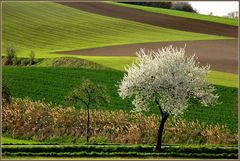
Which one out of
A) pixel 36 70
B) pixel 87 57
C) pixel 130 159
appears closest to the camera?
pixel 130 159

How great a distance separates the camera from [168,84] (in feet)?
122

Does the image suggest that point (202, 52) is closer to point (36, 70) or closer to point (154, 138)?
point (36, 70)

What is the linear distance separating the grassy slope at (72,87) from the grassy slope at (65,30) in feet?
39.0

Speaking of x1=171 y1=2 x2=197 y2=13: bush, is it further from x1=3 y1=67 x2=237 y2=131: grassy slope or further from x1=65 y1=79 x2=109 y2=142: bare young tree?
x1=65 y1=79 x2=109 y2=142: bare young tree

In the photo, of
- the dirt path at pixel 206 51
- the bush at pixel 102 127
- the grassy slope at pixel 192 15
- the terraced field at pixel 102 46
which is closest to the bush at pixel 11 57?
the terraced field at pixel 102 46

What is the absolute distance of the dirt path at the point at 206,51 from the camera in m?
58.5

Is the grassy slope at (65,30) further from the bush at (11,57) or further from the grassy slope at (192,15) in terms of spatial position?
the grassy slope at (192,15)

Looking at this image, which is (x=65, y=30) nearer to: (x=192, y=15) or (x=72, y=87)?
(x=192, y=15)

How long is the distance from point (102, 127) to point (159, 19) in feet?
163

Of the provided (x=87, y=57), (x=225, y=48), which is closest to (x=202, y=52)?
(x=225, y=48)

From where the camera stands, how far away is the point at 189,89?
122ft

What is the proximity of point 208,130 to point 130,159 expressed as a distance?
1120 cm

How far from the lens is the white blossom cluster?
121 feet

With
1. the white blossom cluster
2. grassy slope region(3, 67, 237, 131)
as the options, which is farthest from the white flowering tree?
grassy slope region(3, 67, 237, 131)
